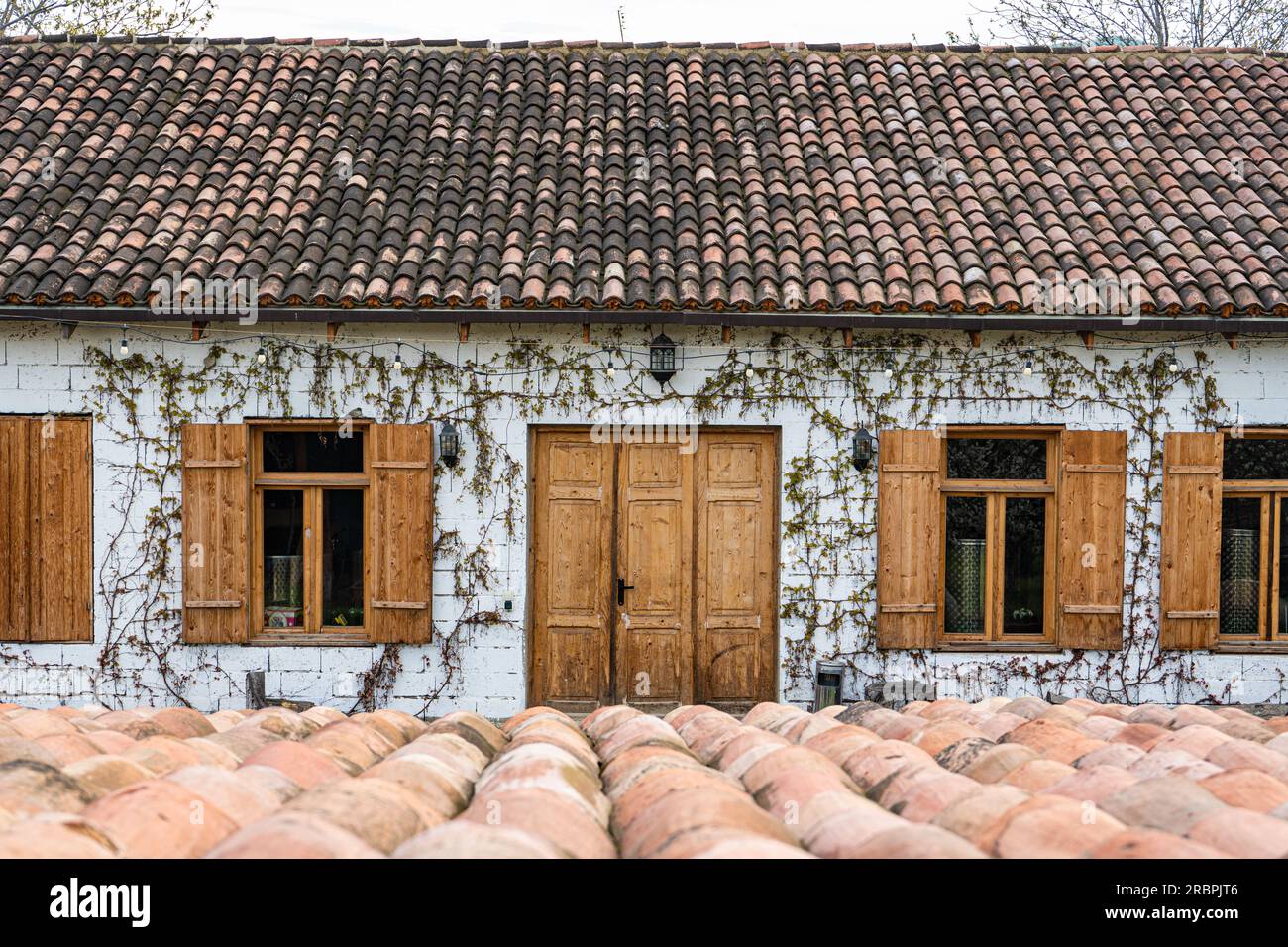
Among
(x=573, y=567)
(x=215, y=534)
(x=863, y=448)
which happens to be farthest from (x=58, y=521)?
(x=863, y=448)

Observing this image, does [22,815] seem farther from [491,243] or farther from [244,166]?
[244,166]

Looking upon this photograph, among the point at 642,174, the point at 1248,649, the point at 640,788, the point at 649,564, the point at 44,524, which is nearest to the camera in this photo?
the point at 640,788

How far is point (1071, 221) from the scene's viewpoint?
893 cm

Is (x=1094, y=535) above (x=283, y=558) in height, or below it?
above

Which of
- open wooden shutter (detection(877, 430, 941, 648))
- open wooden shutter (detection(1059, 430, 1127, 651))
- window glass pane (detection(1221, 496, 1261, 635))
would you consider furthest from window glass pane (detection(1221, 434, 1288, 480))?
open wooden shutter (detection(877, 430, 941, 648))

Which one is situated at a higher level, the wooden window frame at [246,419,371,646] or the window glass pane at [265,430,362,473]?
the window glass pane at [265,430,362,473]

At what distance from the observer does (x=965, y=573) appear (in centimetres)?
861

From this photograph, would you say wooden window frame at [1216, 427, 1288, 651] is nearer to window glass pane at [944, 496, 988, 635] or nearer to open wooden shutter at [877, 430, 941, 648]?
window glass pane at [944, 496, 988, 635]

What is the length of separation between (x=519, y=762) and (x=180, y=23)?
19.7m

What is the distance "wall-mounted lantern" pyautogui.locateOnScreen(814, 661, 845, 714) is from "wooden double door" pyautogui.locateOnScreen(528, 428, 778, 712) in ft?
1.37

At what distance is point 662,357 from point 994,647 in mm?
3393

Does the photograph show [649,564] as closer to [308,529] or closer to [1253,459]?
[308,529]

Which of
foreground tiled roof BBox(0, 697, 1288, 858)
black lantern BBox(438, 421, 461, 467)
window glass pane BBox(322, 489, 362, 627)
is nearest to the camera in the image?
foreground tiled roof BBox(0, 697, 1288, 858)

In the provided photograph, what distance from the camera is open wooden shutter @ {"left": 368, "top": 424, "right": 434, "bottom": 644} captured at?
8242mm
